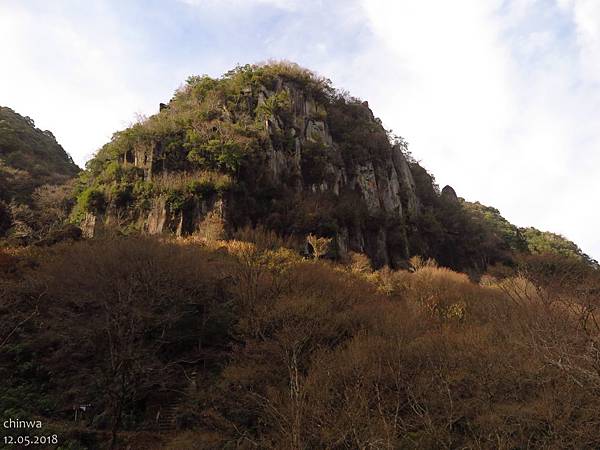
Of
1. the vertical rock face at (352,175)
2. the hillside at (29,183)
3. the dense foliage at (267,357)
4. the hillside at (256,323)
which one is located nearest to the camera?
the dense foliage at (267,357)

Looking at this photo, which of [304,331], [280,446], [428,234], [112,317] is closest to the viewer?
[280,446]

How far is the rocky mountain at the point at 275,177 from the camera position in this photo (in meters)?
32.8

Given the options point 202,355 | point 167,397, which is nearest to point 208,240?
point 202,355

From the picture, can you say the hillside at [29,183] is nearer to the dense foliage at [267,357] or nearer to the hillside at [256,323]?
the hillside at [256,323]

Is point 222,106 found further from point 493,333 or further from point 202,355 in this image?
point 493,333

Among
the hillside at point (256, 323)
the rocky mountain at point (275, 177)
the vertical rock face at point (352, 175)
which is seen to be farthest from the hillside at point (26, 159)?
the vertical rock face at point (352, 175)

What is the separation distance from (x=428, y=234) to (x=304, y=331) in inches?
1176

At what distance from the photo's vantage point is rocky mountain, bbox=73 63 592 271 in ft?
108

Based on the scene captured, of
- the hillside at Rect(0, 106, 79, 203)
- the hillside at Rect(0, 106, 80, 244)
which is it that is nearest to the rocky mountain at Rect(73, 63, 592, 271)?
the hillside at Rect(0, 106, 80, 244)

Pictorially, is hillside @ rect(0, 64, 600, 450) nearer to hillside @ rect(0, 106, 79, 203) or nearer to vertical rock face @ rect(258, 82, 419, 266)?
vertical rock face @ rect(258, 82, 419, 266)

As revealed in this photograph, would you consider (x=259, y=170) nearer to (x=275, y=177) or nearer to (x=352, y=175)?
(x=275, y=177)

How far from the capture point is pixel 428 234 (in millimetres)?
44438

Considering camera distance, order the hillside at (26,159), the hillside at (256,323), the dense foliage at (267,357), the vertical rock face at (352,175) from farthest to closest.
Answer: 1. the hillside at (26,159)
2. the vertical rock face at (352,175)
3. the hillside at (256,323)
4. the dense foliage at (267,357)

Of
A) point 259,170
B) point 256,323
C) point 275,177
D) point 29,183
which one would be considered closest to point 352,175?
point 275,177
